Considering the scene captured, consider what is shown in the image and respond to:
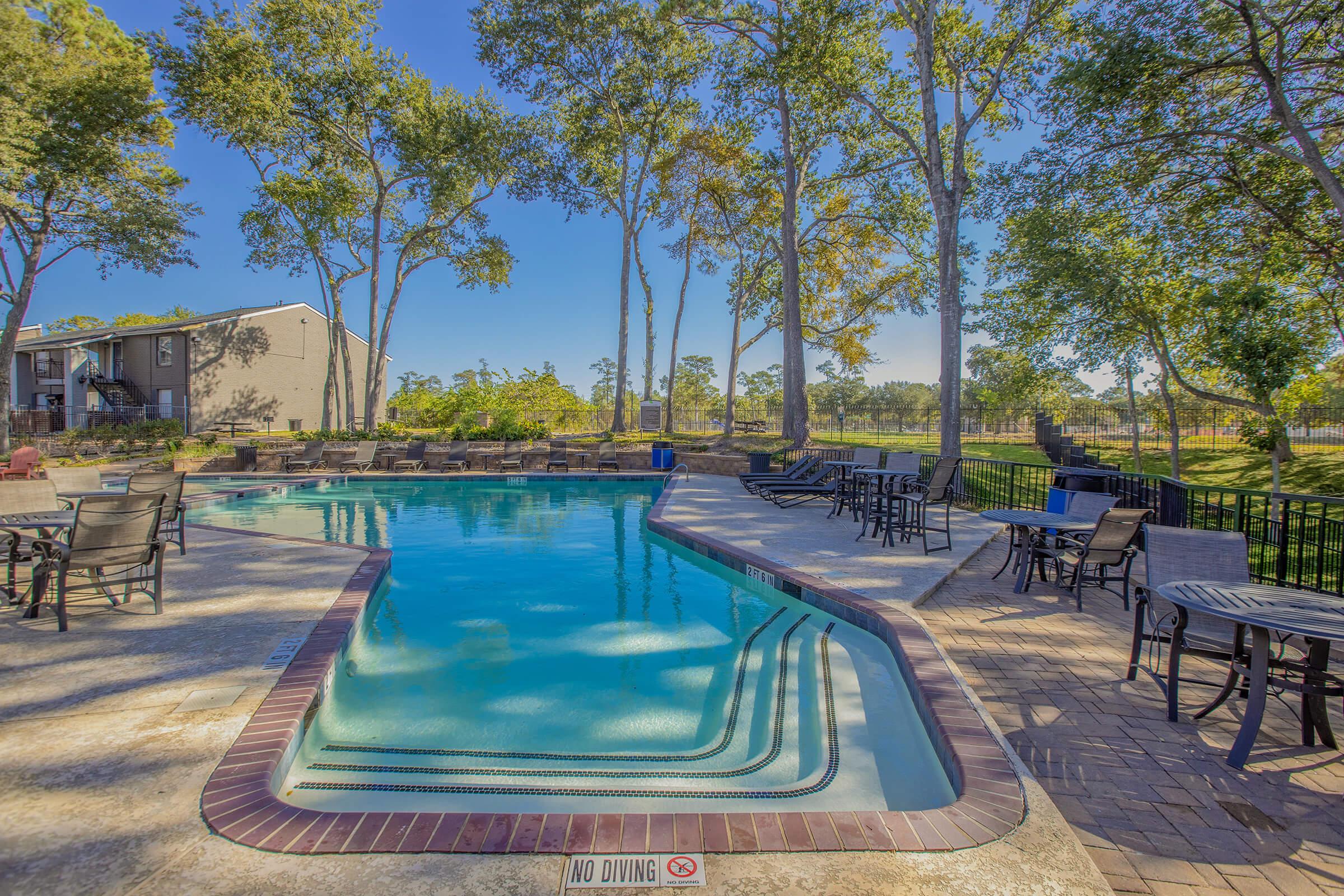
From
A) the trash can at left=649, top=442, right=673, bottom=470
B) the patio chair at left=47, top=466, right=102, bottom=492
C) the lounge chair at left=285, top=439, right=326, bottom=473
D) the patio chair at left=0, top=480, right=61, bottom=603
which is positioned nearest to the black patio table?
the patio chair at left=0, top=480, right=61, bottom=603

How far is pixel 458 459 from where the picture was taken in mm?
17062

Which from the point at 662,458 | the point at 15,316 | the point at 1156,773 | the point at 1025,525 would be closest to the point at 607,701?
the point at 1156,773

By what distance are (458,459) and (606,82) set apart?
558 inches

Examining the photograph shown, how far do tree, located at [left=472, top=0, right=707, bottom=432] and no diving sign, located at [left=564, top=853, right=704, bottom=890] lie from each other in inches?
748

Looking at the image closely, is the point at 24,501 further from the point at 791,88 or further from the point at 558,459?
the point at 791,88

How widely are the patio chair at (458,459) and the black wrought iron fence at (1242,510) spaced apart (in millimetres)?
9353

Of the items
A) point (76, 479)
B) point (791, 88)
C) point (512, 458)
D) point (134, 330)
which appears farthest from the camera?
point (134, 330)

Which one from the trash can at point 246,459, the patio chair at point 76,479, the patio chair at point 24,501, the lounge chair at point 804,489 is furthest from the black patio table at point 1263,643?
the trash can at point 246,459

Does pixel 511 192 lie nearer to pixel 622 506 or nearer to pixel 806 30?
pixel 806 30

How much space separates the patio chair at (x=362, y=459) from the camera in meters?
16.9

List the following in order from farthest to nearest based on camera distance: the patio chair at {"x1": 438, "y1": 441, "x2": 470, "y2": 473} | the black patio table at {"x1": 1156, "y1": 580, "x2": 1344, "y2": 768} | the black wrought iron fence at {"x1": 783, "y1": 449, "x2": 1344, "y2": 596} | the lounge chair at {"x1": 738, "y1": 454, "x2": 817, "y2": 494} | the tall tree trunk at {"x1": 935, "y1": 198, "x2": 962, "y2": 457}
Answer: the patio chair at {"x1": 438, "y1": 441, "x2": 470, "y2": 473} → the tall tree trunk at {"x1": 935, "y1": 198, "x2": 962, "y2": 457} → the lounge chair at {"x1": 738, "y1": 454, "x2": 817, "y2": 494} → the black wrought iron fence at {"x1": 783, "y1": 449, "x2": 1344, "y2": 596} → the black patio table at {"x1": 1156, "y1": 580, "x2": 1344, "y2": 768}

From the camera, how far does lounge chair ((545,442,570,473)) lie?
55.0ft

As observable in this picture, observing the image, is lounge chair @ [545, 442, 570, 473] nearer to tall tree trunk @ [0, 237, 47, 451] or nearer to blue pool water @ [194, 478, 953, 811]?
blue pool water @ [194, 478, 953, 811]

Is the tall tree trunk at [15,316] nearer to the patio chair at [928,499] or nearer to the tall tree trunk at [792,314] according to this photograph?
the tall tree trunk at [792,314]
